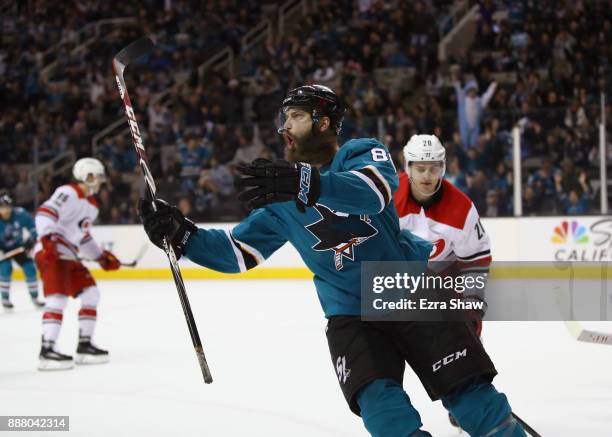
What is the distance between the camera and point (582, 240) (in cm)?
938

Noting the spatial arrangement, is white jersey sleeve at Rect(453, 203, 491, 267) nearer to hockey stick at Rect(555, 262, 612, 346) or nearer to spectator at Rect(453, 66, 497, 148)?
hockey stick at Rect(555, 262, 612, 346)

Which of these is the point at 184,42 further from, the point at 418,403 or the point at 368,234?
the point at 368,234

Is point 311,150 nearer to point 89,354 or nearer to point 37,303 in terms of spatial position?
point 89,354

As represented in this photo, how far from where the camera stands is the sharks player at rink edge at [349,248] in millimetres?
2252

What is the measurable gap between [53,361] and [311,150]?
10.7 feet

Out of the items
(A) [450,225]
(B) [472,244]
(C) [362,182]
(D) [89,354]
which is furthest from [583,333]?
(D) [89,354]

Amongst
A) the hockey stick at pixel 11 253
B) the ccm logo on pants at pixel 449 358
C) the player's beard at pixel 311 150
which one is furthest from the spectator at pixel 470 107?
the ccm logo on pants at pixel 449 358

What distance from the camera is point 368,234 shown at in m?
2.57

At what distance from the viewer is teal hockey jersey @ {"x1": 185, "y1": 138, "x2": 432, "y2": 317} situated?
2285 millimetres

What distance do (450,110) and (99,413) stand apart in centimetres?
858

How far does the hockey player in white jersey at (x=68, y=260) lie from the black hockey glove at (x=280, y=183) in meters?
3.50

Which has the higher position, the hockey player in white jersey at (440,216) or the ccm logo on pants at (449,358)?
the hockey player in white jersey at (440,216)

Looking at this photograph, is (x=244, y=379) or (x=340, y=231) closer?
(x=340, y=231)

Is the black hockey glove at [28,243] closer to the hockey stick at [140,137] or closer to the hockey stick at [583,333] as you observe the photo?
the hockey stick at [583,333]
